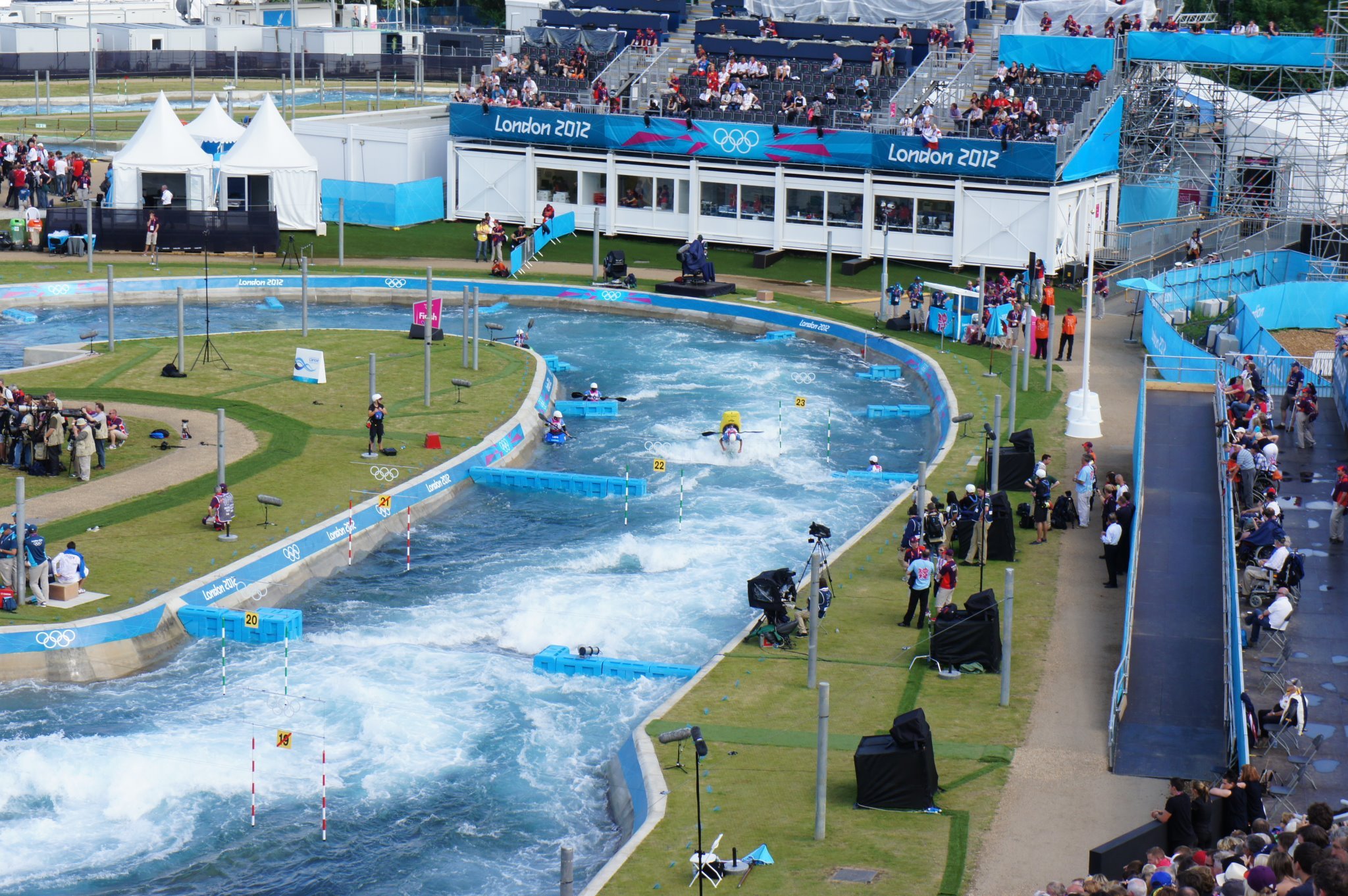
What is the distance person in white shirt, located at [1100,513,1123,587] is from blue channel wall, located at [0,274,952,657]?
1015 cm

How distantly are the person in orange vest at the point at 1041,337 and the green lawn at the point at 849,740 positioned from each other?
53.8ft

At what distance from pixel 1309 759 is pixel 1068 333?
1126 inches

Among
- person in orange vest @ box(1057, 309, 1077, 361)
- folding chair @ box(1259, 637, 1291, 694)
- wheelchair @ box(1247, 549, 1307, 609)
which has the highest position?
person in orange vest @ box(1057, 309, 1077, 361)

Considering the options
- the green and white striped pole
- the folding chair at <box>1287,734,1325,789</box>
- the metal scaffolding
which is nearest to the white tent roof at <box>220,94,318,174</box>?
the green and white striped pole

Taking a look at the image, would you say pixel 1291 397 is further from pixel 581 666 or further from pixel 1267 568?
pixel 581 666

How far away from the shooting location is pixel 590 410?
46188 mm

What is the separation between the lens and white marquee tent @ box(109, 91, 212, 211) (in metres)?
62.5

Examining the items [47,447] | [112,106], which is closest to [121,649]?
[47,447]

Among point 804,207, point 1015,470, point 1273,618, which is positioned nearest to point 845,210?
point 804,207

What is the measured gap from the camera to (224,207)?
64188mm

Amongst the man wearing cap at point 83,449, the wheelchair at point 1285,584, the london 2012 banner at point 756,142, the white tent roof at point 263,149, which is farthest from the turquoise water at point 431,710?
the white tent roof at point 263,149

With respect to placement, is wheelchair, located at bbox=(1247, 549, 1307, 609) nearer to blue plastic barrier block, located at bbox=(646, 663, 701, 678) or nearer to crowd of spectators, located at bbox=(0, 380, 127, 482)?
blue plastic barrier block, located at bbox=(646, 663, 701, 678)

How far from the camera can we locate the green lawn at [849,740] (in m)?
21.1

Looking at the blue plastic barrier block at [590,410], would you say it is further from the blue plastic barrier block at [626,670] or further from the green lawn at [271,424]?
the blue plastic barrier block at [626,670]
